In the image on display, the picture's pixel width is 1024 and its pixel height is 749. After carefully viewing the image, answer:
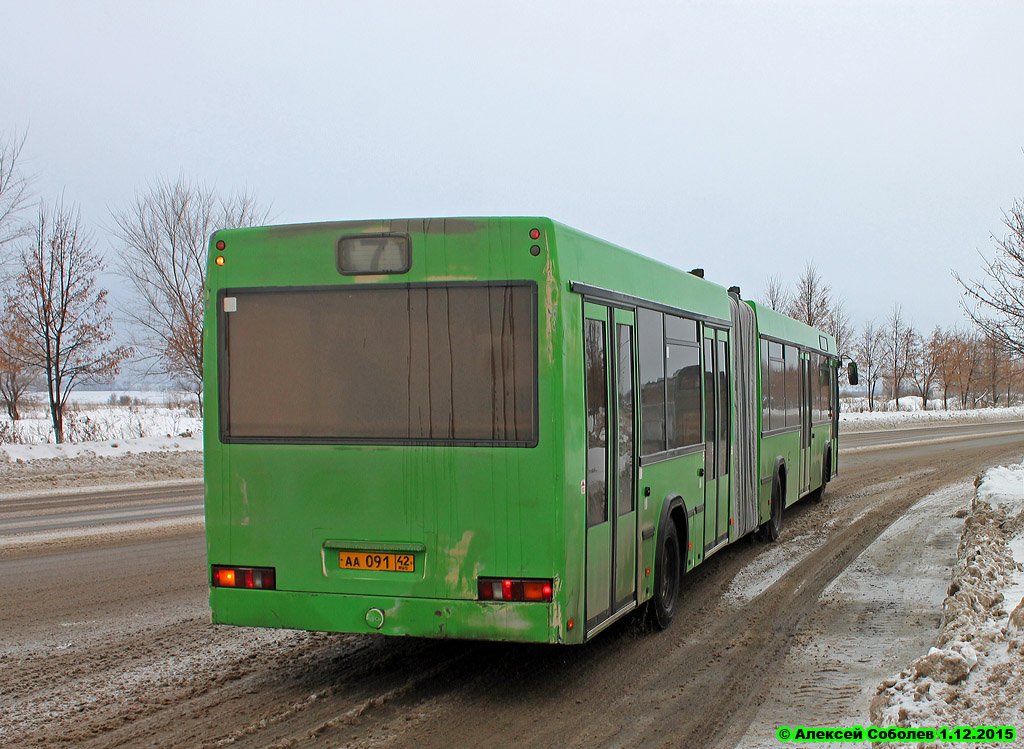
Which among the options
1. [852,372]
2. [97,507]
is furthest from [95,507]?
[852,372]

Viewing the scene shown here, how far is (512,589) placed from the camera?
541 cm

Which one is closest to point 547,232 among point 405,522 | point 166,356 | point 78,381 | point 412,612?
point 405,522

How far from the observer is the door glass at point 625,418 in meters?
6.29

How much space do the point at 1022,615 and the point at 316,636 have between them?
5005 millimetres

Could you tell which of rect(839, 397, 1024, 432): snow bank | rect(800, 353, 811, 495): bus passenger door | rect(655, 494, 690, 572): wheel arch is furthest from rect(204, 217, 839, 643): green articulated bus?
rect(839, 397, 1024, 432): snow bank

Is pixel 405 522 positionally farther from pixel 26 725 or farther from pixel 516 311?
pixel 26 725

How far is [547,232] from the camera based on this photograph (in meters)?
5.46

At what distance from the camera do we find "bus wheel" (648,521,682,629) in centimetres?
720

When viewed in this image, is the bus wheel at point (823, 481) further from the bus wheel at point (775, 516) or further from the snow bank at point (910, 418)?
the snow bank at point (910, 418)

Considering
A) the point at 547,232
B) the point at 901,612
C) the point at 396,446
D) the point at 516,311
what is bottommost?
the point at 901,612

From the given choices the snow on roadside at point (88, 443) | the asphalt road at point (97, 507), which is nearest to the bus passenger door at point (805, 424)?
the asphalt road at point (97, 507)

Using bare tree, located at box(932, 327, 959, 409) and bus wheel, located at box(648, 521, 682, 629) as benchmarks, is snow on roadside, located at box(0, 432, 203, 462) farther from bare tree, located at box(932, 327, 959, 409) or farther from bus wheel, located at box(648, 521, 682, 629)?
bare tree, located at box(932, 327, 959, 409)

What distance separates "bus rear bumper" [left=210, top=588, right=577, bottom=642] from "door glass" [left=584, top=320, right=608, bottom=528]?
2.42 feet

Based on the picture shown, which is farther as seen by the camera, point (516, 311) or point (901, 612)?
point (901, 612)
